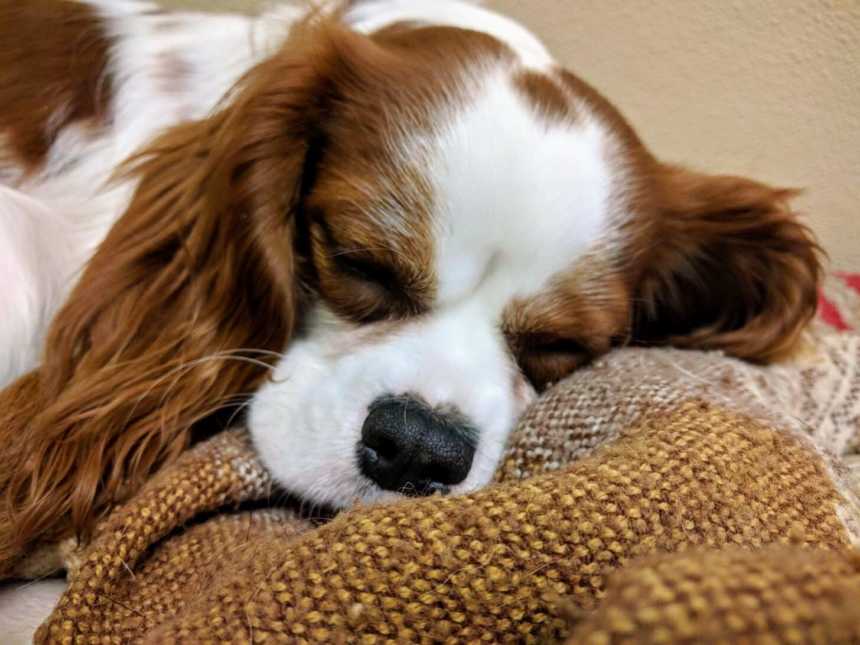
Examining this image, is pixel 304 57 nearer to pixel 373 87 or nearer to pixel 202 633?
pixel 373 87

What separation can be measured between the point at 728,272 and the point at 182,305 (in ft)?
3.10

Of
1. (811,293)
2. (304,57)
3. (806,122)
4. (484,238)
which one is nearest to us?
(484,238)

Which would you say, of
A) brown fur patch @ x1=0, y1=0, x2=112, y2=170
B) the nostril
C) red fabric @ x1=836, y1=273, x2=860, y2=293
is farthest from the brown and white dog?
red fabric @ x1=836, y1=273, x2=860, y2=293

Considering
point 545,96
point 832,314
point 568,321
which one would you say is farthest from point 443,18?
point 832,314

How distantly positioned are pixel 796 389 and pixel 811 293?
25 centimetres

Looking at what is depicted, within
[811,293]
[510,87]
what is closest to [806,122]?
[811,293]

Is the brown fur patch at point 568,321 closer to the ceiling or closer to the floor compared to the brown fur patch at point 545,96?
closer to the floor

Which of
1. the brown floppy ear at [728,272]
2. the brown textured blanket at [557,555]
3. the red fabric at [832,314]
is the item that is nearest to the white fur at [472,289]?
the brown textured blanket at [557,555]

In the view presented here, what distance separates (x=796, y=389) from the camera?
124cm

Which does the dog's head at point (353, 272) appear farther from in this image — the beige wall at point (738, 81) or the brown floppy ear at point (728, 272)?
the beige wall at point (738, 81)

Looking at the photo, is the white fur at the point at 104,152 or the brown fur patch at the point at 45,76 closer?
the white fur at the point at 104,152

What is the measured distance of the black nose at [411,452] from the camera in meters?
0.92

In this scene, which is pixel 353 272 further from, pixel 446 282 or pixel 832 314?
pixel 832 314

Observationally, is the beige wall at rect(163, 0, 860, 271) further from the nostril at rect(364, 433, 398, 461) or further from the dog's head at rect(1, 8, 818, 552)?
the nostril at rect(364, 433, 398, 461)
